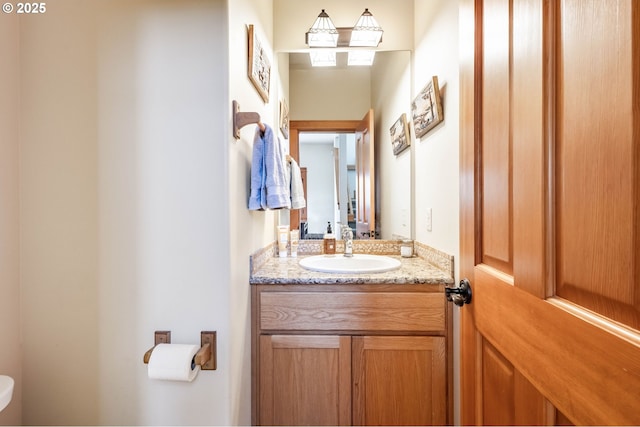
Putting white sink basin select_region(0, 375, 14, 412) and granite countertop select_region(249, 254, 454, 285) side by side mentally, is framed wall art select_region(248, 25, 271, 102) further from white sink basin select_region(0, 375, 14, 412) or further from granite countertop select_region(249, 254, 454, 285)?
white sink basin select_region(0, 375, 14, 412)

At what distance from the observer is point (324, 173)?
1.90 meters

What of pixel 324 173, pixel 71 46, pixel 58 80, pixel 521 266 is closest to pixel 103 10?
pixel 71 46

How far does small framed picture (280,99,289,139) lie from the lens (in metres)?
1.76

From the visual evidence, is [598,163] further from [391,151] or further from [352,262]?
[391,151]

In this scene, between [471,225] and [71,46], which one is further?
[71,46]

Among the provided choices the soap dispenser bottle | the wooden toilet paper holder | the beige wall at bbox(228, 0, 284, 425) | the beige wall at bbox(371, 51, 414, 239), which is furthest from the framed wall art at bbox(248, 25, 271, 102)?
the wooden toilet paper holder

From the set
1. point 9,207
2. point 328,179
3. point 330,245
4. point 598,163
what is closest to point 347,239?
point 330,245

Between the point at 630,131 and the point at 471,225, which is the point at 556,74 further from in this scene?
the point at 471,225

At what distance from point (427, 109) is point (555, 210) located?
3.49 ft

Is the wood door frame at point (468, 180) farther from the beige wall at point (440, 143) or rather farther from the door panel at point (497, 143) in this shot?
the beige wall at point (440, 143)

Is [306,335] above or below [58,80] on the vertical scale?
below

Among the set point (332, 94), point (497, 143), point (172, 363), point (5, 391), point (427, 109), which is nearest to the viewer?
point (497, 143)

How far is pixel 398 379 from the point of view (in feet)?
4.01

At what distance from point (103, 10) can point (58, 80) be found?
0.30m
